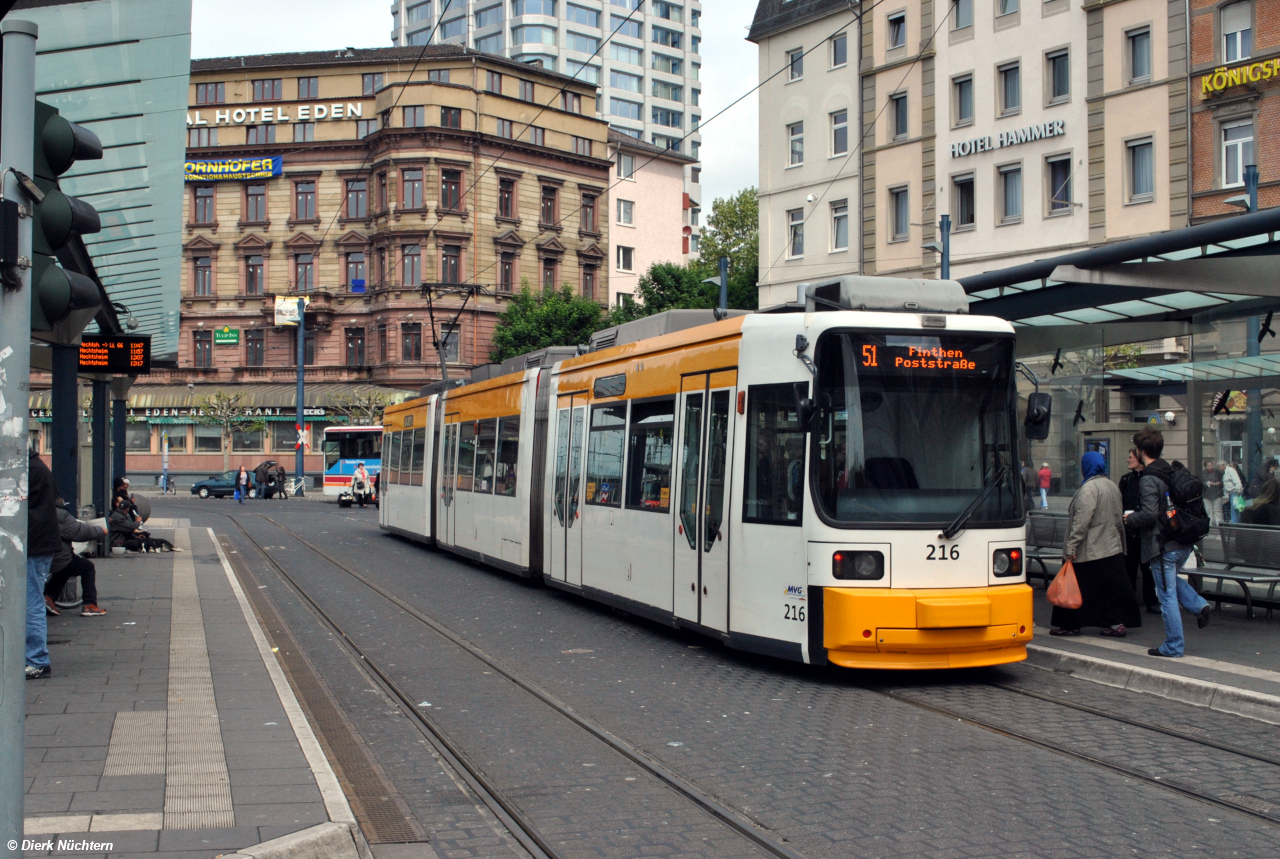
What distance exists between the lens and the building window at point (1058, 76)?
117 ft

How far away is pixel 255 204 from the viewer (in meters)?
62.9

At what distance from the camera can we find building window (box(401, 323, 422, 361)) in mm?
59594

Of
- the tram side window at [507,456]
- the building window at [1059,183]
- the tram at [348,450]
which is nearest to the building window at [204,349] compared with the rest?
the tram at [348,450]

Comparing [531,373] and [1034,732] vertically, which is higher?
[531,373]

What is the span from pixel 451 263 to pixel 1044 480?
4519 centimetres

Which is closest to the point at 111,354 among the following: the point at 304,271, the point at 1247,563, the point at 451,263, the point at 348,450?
the point at 1247,563

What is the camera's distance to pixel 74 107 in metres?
9.97

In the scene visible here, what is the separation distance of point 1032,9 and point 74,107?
32278 mm

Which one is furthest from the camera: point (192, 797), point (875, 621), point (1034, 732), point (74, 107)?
point (74, 107)

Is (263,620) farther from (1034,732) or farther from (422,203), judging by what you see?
(422,203)

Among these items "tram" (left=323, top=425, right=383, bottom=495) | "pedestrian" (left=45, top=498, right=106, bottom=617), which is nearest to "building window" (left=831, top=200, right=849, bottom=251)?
"tram" (left=323, top=425, right=383, bottom=495)

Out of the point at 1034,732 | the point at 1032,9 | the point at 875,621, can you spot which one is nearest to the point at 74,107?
the point at 875,621

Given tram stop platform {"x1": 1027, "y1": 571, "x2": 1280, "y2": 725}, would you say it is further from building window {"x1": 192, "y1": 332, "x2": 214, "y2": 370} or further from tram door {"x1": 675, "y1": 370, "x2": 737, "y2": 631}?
building window {"x1": 192, "y1": 332, "x2": 214, "y2": 370}

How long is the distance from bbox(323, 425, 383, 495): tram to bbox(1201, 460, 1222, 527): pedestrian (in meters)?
38.7
